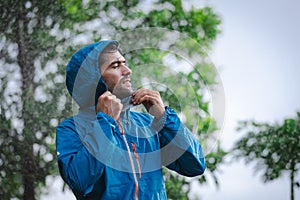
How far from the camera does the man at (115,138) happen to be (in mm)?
1596

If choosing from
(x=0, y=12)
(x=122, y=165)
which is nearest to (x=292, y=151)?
(x=0, y=12)

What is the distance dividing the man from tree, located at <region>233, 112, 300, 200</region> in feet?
10.6

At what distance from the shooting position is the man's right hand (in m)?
1.66

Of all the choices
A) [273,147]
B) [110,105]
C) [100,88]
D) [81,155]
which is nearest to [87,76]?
[100,88]

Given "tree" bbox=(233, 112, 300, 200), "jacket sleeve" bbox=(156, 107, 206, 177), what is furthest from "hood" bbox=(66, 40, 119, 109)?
"tree" bbox=(233, 112, 300, 200)

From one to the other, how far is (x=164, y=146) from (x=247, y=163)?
333cm

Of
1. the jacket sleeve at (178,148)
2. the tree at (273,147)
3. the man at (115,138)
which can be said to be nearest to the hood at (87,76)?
the man at (115,138)

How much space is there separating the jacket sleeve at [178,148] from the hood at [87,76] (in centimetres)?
23

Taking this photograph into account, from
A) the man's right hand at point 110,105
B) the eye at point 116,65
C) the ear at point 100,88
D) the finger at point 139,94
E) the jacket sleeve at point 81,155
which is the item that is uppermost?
the eye at point 116,65

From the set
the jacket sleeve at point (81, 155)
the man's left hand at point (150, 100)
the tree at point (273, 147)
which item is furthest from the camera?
the tree at point (273, 147)

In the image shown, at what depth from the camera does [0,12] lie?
18.3ft

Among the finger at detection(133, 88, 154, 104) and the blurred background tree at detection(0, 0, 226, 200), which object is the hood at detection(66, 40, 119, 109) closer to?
the finger at detection(133, 88, 154, 104)

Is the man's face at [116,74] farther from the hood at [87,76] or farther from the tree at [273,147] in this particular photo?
the tree at [273,147]

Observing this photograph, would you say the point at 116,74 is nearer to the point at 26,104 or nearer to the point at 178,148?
the point at 178,148
